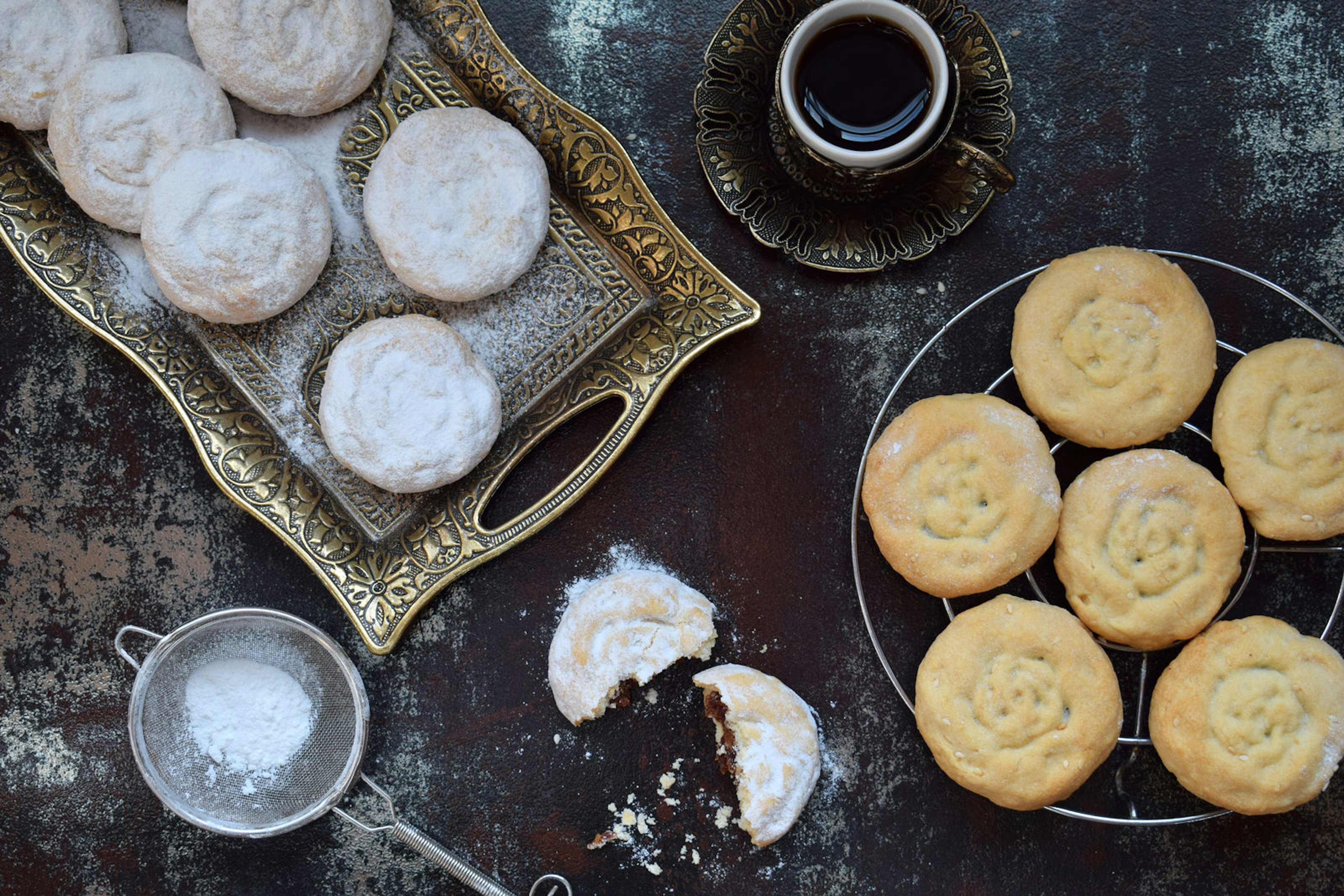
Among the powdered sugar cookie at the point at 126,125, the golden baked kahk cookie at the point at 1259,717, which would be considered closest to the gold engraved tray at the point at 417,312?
the powdered sugar cookie at the point at 126,125

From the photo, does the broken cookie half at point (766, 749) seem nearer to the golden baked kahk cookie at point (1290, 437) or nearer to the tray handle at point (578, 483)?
the tray handle at point (578, 483)

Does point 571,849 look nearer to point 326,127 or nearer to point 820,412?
point 820,412

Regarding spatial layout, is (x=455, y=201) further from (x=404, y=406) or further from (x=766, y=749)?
(x=766, y=749)

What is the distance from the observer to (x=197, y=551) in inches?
71.3

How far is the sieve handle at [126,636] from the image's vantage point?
171cm

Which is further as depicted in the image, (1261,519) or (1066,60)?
(1066,60)

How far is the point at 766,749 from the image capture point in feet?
5.52

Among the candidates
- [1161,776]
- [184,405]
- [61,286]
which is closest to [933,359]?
[1161,776]

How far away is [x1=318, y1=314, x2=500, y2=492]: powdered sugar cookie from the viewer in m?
1.62

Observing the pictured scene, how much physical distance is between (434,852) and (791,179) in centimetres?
148

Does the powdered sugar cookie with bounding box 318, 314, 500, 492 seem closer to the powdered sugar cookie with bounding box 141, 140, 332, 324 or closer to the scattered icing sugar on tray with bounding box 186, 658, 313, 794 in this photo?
the powdered sugar cookie with bounding box 141, 140, 332, 324

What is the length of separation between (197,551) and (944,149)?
169 centimetres

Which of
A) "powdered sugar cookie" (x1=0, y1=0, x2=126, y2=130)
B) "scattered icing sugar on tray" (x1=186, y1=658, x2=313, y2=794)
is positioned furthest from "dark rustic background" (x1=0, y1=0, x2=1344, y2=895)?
"powdered sugar cookie" (x1=0, y1=0, x2=126, y2=130)

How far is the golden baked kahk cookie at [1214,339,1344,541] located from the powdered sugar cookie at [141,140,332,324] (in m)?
1.76
